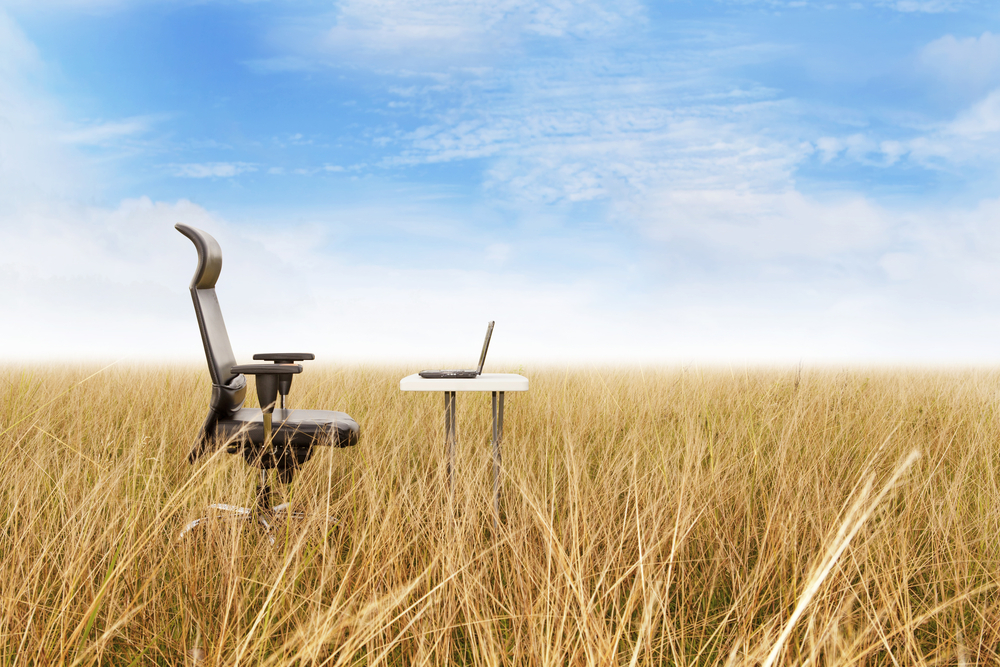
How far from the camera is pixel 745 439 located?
3043mm

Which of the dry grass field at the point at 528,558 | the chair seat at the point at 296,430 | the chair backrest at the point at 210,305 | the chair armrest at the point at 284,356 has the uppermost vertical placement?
the chair backrest at the point at 210,305

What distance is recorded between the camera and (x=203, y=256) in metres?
2.42

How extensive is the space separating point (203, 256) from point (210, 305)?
215mm

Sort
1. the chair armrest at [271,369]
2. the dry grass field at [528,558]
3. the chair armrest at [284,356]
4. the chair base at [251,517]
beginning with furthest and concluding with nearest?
the chair armrest at [284,356] → the chair armrest at [271,369] → the chair base at [251,517] → the dry grass field at [528,558]

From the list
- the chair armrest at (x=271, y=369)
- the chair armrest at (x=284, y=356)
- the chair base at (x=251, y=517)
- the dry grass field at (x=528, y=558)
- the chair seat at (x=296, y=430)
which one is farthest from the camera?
the chair armrest at (x=284, y=356)

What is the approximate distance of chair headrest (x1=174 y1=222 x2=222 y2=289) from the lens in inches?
94.3

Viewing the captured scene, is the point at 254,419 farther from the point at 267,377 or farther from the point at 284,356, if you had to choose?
the point at 284,356

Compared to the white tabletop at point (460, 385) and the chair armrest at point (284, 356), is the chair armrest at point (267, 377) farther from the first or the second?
the white tabletop at point (460, 385)

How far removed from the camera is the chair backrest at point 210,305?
2330 mm

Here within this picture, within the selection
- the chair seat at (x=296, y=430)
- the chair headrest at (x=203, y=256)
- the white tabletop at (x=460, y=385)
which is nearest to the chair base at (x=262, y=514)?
the chair seat at (x=296, y=430)

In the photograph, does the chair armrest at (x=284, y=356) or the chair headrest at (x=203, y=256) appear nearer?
the chair headrest at (x=203, y=256)

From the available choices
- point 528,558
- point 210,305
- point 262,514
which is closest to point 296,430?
point 262,514

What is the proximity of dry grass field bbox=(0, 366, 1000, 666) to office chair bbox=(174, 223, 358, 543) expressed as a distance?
0.14 metres

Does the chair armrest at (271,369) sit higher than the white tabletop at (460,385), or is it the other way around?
the chair armrest at (271,369)
